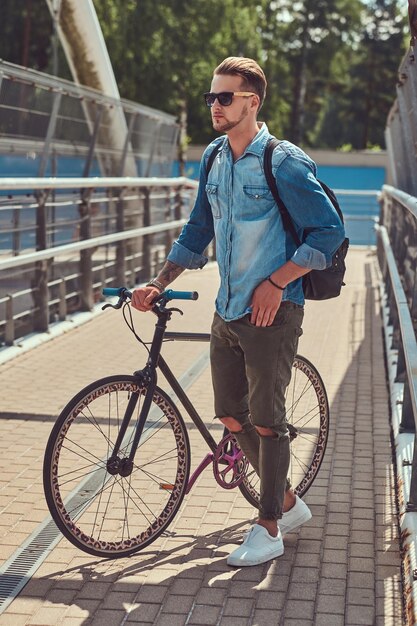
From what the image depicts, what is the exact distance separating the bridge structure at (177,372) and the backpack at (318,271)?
0.45 meters

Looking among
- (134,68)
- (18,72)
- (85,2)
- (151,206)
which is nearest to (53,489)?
(18,72)

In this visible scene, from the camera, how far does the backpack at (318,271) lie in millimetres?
4301

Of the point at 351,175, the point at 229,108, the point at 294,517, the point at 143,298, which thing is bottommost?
the point at 351,175

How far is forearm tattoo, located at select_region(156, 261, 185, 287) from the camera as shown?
4748 mm

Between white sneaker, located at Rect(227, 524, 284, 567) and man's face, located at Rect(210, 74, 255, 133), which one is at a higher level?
man's face, located at Rect(210, 74, 255, 133)

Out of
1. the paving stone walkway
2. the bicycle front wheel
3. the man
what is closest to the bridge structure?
the paving stone walkway

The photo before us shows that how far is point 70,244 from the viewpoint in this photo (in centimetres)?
1079

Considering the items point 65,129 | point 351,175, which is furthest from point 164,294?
point 351,175

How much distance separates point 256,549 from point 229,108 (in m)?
1.63

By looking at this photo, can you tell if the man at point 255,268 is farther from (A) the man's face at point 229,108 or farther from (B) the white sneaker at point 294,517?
(B) the white sneaker at point 294,517

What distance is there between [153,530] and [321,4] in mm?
56215

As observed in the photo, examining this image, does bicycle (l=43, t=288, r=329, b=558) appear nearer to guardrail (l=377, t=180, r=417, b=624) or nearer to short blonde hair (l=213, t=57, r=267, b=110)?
guardrail (l=377, t=180, r=417, b=624)

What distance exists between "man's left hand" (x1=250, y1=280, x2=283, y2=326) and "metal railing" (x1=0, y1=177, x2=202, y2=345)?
4.58 metres

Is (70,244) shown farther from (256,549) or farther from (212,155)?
(256,549)
